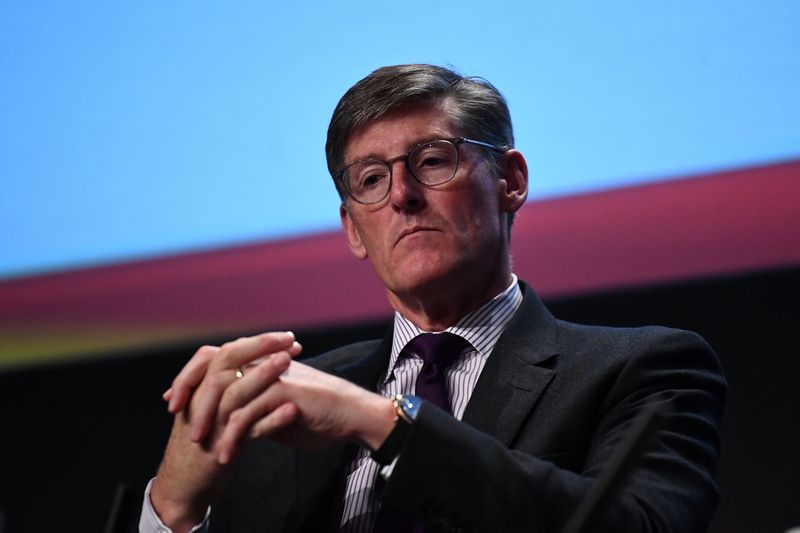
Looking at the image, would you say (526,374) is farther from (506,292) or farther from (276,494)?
(276,494)

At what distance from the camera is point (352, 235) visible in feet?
7.48

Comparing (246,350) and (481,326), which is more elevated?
(246,350)

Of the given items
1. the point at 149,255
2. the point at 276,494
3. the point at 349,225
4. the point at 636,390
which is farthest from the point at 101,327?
the point at 636,390

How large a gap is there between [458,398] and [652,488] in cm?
44

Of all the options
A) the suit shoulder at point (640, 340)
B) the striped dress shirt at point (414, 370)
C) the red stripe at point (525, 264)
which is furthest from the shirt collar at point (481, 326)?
the red stripe at point (525, 264)

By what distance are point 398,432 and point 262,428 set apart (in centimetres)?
19

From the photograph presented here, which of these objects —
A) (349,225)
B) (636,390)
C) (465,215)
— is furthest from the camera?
(349,225)

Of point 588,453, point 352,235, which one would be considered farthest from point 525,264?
point 588,453

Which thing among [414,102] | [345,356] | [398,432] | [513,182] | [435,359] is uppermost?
[414,102]

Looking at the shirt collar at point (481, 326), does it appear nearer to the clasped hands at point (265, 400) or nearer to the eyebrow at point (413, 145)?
the eyebrow at point (413, 145)

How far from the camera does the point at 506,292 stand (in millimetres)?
2078

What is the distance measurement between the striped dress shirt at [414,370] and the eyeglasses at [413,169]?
26cm

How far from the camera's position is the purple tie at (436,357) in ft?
6.19

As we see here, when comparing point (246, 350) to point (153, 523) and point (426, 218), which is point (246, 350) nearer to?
point (153, 523)
